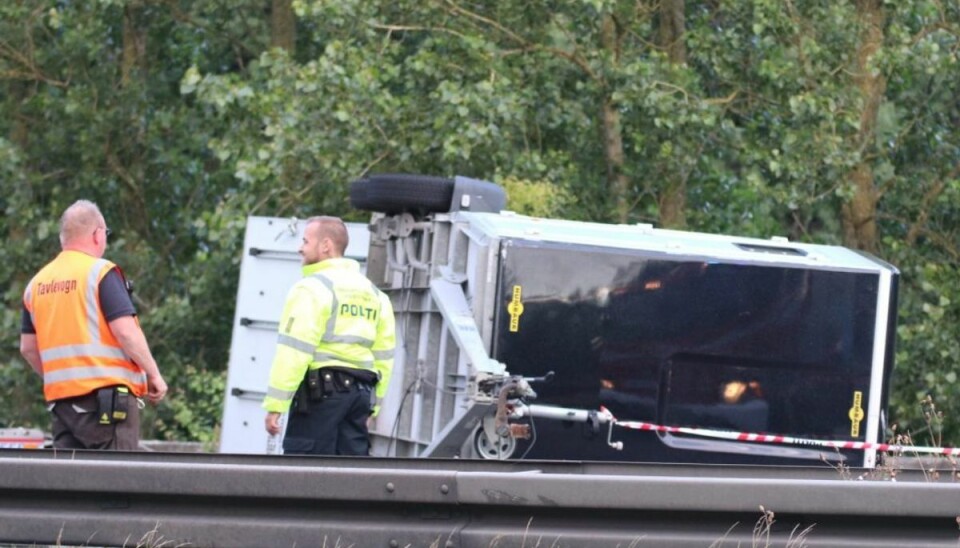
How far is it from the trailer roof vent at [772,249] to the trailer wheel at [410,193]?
1889mm

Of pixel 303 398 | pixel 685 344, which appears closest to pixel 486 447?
pixel 303 398

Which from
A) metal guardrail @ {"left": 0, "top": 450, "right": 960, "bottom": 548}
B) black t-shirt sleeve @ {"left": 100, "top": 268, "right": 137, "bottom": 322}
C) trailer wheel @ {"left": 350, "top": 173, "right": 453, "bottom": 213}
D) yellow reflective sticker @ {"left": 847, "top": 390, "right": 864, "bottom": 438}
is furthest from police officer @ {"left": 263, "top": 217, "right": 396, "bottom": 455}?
metal guardrail @ {"left": 0, "top": 450, "right": 960, "bottom": 548}

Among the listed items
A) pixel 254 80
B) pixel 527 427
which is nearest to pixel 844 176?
pixel 254 80

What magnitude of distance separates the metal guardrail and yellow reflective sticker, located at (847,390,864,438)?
14.0ft

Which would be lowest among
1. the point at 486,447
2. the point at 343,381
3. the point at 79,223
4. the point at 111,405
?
the point at 486,447

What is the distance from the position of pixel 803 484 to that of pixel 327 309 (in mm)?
3760

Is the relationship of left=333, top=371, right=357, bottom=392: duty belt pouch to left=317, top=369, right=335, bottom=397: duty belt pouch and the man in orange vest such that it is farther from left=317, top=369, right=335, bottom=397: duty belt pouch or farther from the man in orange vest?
the man in orange vest

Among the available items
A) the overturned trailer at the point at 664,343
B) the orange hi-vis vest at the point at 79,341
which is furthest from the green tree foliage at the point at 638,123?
the orange hi-vis vest at the point at 79,341

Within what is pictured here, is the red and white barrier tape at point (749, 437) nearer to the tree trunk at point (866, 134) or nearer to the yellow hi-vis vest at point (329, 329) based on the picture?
the yellow hi-vis vest at point (329, 329)

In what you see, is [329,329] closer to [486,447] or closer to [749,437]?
[486,447]

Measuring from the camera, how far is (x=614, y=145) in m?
16.4

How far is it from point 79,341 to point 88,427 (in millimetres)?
371

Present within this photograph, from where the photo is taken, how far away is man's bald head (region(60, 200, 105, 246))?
700 centimetres

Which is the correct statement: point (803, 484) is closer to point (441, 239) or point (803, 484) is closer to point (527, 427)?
point (527, 427)
